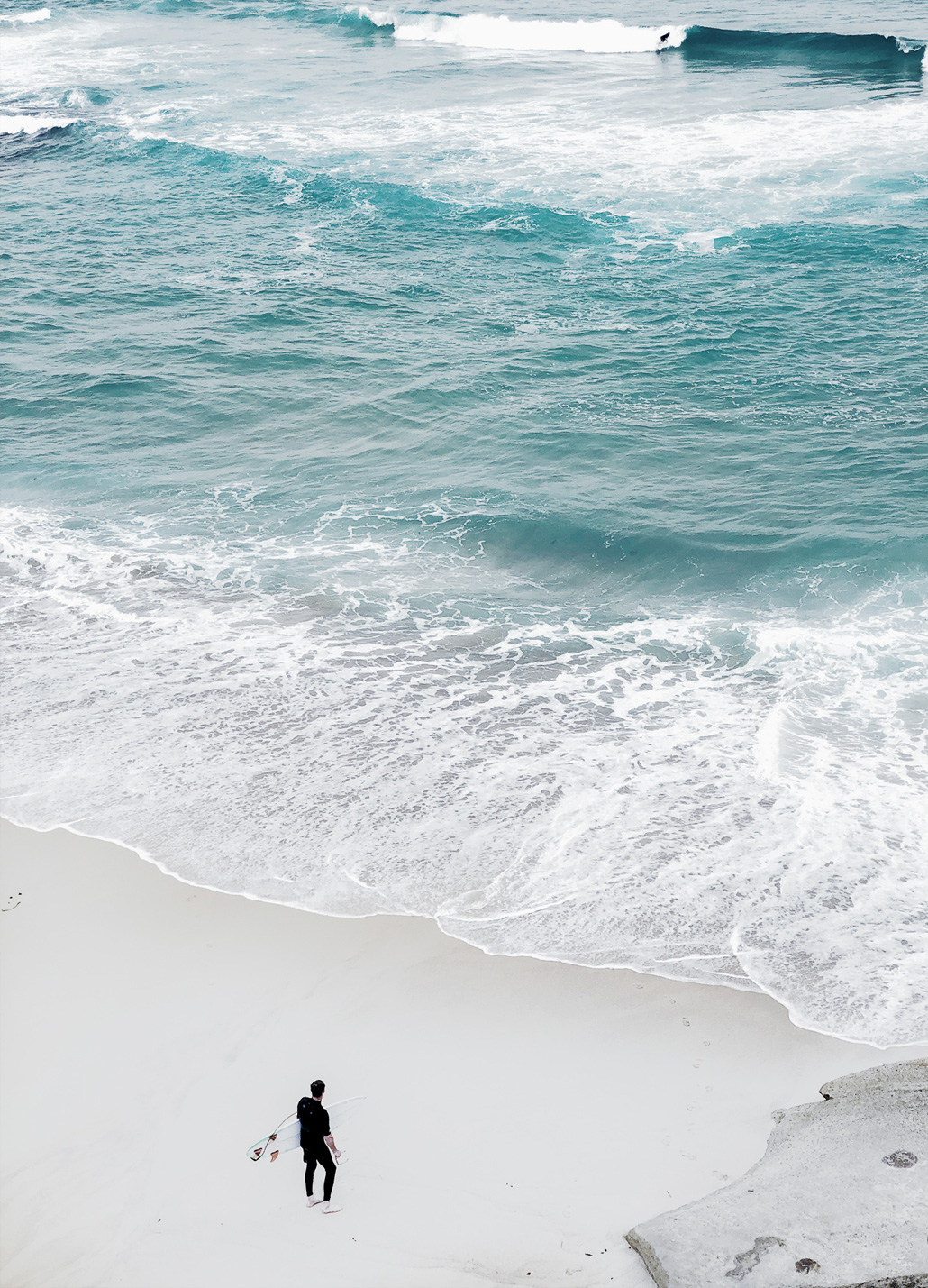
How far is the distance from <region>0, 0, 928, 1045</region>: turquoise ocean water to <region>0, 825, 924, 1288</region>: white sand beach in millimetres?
514

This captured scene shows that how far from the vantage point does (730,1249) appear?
627 cm

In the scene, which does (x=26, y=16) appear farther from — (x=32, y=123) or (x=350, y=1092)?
(x=350, y=1092)

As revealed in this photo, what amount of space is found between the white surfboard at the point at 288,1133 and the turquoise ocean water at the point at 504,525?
1810 mm

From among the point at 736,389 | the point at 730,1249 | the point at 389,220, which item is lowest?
the point at 730,1249

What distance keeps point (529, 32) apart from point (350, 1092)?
5015cm

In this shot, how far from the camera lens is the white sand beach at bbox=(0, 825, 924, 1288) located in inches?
260

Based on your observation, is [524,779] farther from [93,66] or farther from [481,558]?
[93,66]

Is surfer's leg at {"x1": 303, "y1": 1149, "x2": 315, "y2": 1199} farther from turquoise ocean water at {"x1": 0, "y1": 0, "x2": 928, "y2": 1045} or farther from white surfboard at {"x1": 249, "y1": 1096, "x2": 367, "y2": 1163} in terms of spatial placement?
turquoise ocean water at {"x1": 0, "y1": 0, "x2": 928, "y2": 1045}

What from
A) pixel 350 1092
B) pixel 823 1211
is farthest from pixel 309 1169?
pixel 823 1211

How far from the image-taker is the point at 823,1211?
6.45 metres

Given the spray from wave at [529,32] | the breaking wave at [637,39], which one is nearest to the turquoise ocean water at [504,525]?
the breaking wave at [637,39]

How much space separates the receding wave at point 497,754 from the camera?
892 cm

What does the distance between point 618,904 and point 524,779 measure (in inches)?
77.5

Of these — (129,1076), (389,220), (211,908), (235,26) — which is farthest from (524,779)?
(235,26)
